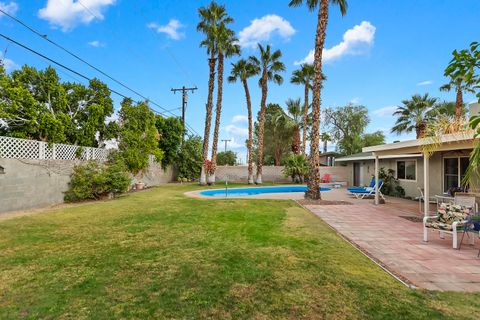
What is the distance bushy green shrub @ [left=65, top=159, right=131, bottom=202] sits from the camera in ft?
36.0

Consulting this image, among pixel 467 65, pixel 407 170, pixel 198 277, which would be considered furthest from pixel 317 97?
pixel 467 65

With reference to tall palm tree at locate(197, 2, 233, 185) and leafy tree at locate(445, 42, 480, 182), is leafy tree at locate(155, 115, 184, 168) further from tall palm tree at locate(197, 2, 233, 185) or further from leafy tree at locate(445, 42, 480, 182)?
leafy tree at locate(445, 42, 480, 182)

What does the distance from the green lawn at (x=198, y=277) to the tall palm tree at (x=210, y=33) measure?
44.1 feet

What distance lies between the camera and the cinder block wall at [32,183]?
826 centimetres

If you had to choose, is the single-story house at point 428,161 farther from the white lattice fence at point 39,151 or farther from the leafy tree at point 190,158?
the leafy tree at point 190,158

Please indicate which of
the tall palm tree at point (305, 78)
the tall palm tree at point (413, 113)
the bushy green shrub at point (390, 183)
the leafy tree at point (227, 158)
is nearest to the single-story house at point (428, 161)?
the bushy green shrub at point (390, 183)

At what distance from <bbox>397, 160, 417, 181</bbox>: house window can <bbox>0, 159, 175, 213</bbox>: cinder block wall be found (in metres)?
17.4

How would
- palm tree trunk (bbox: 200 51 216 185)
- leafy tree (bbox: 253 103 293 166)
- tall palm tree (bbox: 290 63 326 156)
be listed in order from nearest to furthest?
palm tree trunk (bbox: 200 51 216 185) < tall palm tree (bbox: 290 63 326 156) < leafy tree (bbox: 253 103 293 166)

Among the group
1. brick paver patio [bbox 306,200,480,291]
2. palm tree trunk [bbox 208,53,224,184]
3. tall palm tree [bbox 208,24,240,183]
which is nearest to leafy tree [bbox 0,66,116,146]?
palm tree trunk [bbox 208,53,224,184]

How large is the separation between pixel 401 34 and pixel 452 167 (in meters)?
8.02

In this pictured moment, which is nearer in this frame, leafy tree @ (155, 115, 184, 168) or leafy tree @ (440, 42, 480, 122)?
leafy tree @ (440, 42, 480, 122)

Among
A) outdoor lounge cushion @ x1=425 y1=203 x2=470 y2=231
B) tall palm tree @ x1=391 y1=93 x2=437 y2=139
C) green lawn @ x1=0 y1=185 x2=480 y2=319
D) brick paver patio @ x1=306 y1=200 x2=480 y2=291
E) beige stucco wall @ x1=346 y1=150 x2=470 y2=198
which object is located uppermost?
tall palm tree @ x1=391 y1=93 x2=437 y2=139

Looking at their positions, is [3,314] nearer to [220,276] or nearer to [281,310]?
[220,276]

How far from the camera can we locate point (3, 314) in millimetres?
2789
